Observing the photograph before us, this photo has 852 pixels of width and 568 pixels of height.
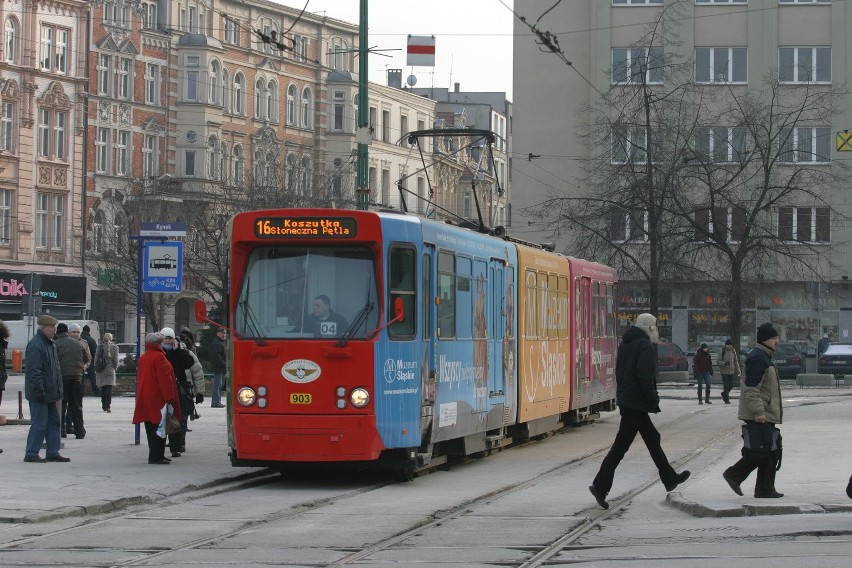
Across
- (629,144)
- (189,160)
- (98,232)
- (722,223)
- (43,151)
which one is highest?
(189,160)

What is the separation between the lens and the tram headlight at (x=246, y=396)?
16.3 m

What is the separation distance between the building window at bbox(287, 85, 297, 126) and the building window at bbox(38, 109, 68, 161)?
44.8 ft

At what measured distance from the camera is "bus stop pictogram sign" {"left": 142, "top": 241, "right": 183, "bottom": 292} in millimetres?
20531

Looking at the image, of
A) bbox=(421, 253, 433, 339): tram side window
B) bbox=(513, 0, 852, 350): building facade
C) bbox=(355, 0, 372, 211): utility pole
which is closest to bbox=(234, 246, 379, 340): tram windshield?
bbox=(421, 253, 433, 339): tram side window

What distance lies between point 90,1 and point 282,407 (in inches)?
2032

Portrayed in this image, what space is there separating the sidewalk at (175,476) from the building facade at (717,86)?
3328cm

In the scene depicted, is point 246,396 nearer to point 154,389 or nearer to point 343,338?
point 343,338

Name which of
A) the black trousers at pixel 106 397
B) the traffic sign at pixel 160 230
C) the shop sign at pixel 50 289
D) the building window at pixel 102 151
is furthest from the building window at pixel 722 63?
the traffic sign at pixel 160 230

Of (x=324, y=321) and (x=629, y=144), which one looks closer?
(x=324, y=321)

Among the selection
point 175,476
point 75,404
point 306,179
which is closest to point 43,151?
point 306,179

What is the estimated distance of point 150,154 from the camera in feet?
223

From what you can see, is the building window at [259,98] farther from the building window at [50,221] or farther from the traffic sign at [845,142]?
the traffic sign at [845,142]

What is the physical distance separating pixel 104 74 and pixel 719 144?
26.1 m

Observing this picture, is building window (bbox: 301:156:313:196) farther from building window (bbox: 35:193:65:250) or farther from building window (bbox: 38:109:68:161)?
building window (bbox: 35:193:65:250)
